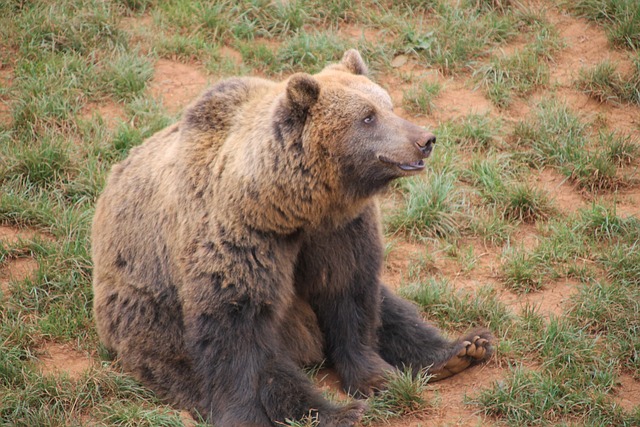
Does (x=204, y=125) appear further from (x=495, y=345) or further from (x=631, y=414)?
(x=631, y=414)

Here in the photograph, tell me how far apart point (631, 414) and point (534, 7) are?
6211 millimetres

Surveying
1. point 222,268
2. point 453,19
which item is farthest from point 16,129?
point 453,19

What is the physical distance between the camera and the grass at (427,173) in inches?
263

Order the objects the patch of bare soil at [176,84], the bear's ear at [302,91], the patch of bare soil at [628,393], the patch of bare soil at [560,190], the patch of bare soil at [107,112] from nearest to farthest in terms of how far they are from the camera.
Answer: the bear's ear at [302,91] → the patch of bare soil at [628,393] → the patch of bare soil at [560,190] → the patch of bare soil at [107,112] → the patch of bare soil at [176,84]

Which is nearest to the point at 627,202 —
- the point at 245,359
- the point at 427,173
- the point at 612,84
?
the point at 612,84

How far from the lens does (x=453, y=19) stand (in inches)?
421

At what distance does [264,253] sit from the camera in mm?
6227

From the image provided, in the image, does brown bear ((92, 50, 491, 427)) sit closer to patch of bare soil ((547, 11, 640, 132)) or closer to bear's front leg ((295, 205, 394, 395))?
bear's front leg ((295, 205, 394, 395))

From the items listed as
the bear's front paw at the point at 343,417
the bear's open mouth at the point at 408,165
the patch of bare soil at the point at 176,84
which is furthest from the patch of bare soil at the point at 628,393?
the patch of bare soil at the point at 176,84

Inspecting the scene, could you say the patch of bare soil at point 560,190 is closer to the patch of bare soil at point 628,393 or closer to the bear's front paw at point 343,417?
the patch of bare soil at point 628,393

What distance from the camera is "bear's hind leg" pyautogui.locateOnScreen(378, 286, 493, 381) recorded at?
695cm

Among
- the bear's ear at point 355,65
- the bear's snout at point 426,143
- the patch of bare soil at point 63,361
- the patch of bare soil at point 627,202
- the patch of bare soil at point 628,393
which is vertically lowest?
the patch of bare soil at point 63,361

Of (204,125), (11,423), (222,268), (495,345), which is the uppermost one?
(204,125)

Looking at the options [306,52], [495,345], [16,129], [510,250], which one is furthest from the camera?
[306,52]
